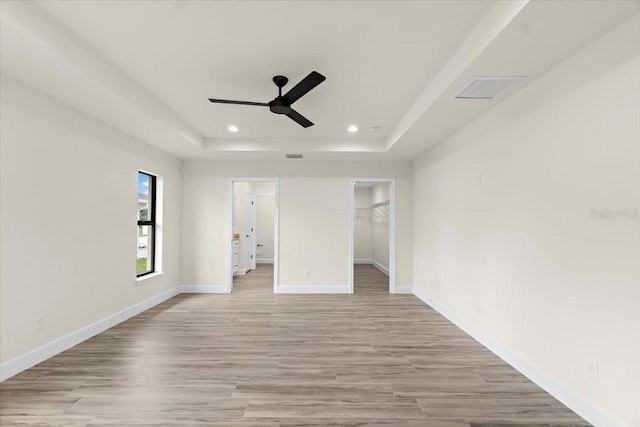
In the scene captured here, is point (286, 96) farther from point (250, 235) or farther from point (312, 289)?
point (250, 235)

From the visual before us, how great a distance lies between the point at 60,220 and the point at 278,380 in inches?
103

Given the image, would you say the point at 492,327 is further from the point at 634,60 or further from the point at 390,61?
the point at 390,61

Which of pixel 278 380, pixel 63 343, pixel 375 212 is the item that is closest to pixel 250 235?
pixel 375 212

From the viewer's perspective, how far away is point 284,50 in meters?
2.40

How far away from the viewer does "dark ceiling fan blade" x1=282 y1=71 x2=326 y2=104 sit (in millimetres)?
2387

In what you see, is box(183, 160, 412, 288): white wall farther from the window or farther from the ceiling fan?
the ceiling fan

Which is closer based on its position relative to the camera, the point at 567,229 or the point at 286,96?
the point at 567,229

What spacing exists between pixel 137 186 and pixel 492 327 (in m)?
4.74

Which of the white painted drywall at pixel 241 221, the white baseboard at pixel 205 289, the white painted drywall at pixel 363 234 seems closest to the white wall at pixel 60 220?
the white baseboard at pixel 205 289

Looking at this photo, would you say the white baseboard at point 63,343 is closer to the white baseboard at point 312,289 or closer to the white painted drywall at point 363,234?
the white baseboard at point 312,289

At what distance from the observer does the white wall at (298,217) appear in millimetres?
5512

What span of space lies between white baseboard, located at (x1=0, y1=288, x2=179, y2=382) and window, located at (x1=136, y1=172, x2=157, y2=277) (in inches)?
23.4

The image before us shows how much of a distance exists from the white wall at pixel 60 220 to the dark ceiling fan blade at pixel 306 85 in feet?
7.43

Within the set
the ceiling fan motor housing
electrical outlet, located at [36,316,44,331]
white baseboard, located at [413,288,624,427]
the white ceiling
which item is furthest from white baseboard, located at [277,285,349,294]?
the ceiling fan motor housing
